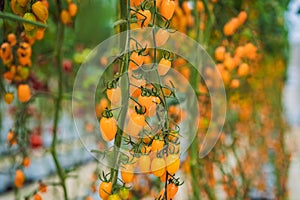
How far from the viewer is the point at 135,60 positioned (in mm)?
523

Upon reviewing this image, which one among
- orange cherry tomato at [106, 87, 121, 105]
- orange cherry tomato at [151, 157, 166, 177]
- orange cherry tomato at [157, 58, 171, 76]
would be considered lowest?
orange cherry tomato at [151, 157, 166, 177]

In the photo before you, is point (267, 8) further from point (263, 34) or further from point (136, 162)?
point (136, 162)

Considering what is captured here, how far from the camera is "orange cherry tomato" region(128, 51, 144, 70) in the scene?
20.5 inches

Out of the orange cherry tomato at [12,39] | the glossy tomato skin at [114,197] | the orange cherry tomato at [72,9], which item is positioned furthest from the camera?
the orange cherry tomato at [72,9]

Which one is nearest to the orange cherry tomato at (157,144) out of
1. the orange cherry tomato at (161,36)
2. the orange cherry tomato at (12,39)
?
the orange cherry tomato at (161,36)

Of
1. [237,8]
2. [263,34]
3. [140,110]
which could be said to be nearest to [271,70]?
[263,34]

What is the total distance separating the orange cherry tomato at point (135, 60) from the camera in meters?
0.52

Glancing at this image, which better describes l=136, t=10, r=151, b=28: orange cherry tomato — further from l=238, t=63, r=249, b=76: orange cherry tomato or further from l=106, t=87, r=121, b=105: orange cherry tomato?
l=238, t=63, r=249, b=76: orange cherry tomato

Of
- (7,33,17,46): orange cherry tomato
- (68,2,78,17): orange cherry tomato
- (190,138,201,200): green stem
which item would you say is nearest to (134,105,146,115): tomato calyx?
(7,33,17,46): orange cherry tomato

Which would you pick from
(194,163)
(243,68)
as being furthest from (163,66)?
(194,163)

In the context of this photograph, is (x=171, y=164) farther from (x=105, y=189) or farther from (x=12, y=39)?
(x=12, y=39)

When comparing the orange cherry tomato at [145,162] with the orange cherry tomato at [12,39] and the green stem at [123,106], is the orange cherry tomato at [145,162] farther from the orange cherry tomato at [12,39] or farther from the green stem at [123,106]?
the orange cherry tomato at [12,39]

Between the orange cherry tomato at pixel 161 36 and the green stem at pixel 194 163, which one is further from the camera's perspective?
the green stem at pixel 194 163

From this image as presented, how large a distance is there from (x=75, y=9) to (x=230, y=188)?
78 cm
